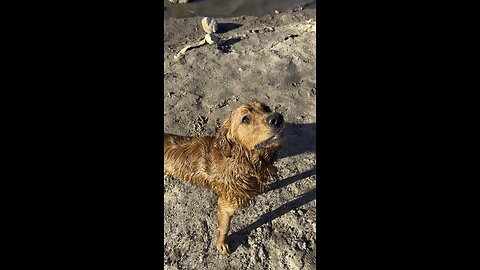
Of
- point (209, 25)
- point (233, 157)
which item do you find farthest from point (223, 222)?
point (209, 25)

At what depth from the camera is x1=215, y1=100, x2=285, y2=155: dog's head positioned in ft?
11.5

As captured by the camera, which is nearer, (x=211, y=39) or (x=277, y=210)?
(x=277, y=210)

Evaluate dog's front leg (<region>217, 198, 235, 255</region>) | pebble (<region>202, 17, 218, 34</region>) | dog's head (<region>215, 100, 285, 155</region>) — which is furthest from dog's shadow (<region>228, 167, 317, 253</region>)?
pebble (<region>202, 17, 218, 34</region>)

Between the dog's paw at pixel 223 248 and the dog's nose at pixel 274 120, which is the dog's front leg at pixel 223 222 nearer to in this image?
the dog's paw at pixel 223 248

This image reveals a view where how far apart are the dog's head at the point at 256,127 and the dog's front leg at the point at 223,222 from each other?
1026mm

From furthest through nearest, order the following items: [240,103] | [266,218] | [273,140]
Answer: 1. [240,103]
2. [266,218]
3. [273,140]

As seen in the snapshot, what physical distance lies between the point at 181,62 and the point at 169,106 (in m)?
1.24

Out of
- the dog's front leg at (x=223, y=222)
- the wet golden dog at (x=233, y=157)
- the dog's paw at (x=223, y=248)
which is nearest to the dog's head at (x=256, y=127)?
the wet golden dog at (x=233, y=157)

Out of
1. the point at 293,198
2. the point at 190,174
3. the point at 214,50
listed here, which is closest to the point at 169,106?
the point at 214,50

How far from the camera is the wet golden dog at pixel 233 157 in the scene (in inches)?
142

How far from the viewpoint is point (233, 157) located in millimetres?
4043

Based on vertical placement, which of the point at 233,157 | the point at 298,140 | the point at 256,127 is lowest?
the point at 233,157

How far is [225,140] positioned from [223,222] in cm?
129

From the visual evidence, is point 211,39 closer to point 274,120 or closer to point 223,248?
point 223,248
